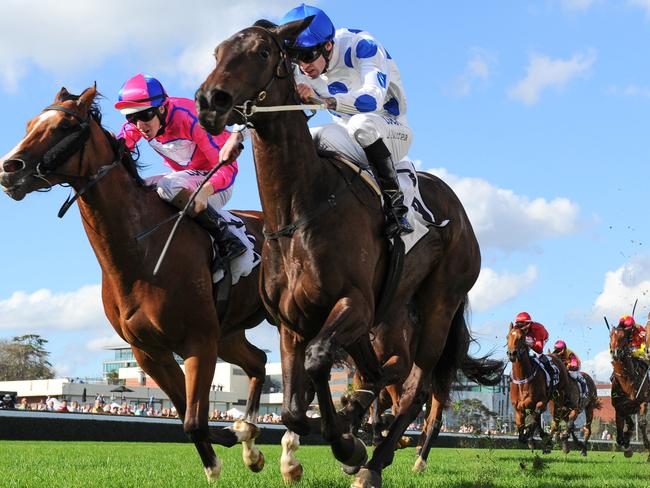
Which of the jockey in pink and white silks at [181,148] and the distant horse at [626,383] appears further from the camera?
the distant horse at [626,383]

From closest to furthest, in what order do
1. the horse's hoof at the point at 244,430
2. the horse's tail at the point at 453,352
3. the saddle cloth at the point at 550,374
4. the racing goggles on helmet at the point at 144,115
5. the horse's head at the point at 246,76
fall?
the horse's head at the point at 246,76
the horse's hoof at the point at 244,430
the racing goggles on helmet at the point at 144,115
the horse's tail at the point at 453,352
the saddle cloth at the point at 550,374

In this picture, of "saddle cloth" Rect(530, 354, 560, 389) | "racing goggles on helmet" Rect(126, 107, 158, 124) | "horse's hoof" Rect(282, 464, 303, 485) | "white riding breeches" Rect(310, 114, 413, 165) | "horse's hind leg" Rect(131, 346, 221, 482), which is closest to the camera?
"white riding breeches" Rect(310, 114, 413, 165)

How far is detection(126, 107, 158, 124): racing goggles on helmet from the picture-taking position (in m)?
7.73

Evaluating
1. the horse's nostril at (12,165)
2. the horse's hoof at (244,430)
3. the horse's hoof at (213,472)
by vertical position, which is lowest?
the horse's hoof at (213,472)

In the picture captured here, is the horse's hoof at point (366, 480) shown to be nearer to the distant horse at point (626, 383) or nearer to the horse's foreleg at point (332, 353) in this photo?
the horse's foreleg at point (332, 353)

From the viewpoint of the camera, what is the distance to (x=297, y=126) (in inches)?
213

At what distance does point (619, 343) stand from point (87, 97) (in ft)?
51.9

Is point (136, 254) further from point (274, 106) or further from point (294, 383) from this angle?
point (274, 106)

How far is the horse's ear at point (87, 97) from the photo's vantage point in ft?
23.6

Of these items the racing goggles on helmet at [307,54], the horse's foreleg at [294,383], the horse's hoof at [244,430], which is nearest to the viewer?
the horse's foreleg at [294,383]

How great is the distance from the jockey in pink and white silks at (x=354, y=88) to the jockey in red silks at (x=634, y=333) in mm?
15241

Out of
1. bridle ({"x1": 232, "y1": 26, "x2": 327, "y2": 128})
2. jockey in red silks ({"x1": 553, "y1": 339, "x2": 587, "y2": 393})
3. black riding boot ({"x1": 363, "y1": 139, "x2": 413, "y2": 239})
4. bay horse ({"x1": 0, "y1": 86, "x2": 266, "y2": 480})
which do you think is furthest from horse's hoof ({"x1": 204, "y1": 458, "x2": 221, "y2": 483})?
jockey in red silks ({"x1": 553, "y1": 339, "x2": 587, "y2": 393})

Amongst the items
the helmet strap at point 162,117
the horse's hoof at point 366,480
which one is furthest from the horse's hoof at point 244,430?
the helmet strap at point 162,117

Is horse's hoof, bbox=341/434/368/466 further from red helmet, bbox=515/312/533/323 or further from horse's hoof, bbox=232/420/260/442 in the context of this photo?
red helmet, bbox=515/312/533/323
